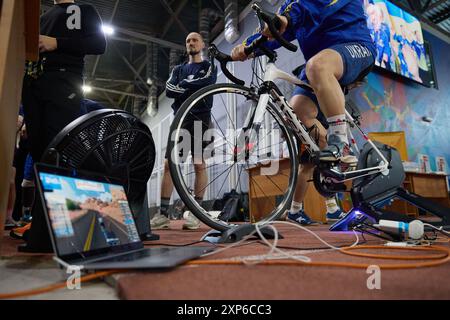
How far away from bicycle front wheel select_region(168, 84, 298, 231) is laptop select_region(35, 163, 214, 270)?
0.40 m

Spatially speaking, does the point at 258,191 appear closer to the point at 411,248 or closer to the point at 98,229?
the point at 411,248

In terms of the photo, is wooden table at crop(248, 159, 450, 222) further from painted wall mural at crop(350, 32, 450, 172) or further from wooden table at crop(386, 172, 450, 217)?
painted wall mural at crop(350, 32, 450, 172)

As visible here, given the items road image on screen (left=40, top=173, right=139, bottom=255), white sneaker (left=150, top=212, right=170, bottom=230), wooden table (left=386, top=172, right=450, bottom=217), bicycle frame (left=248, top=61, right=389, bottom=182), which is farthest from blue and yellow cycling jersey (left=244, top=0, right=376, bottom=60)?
wooden table (left=386, top=172, right=450, bottom=217)

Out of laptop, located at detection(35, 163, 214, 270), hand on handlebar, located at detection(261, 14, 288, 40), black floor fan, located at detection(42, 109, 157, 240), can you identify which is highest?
hand on handlebar, located at detection(261, 14, 288, 40)

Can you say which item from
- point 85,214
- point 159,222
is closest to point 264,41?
point 85,214

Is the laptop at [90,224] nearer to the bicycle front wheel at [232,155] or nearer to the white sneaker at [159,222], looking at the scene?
the bicycle front wheel at [232,155]

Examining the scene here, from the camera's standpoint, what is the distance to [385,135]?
3.48 metres

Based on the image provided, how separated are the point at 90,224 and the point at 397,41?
517 centimetres

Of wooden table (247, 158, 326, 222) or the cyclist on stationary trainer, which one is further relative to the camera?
wooden table (247, 158, 326, 222)

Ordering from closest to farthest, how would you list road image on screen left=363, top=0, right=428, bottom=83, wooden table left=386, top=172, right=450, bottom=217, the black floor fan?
the black floor fan → wooden table left=386, top=172, right=450, bottom=217 → road image on screen left=363, top=0, right=428, bottom=83

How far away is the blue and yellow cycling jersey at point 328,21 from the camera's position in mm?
1462

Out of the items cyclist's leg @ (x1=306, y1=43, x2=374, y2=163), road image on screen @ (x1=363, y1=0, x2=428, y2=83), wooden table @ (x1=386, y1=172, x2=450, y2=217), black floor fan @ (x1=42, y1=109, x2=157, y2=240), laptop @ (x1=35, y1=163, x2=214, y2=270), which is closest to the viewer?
laptop @ (x1=35, y1=163, x2=214, y2=270)

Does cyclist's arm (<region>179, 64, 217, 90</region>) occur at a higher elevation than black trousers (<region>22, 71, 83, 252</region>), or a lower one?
higher

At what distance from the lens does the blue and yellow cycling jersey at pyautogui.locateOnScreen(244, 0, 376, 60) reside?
1462mm
